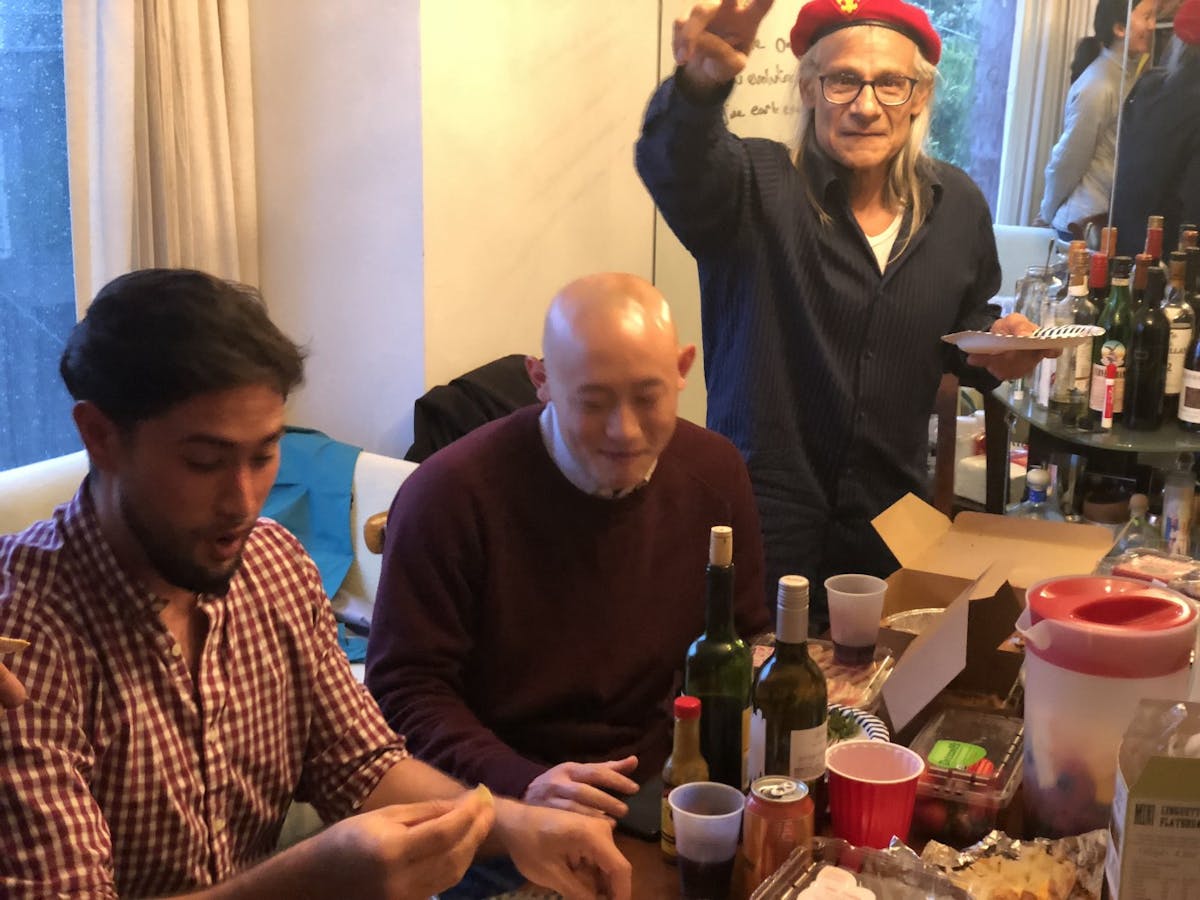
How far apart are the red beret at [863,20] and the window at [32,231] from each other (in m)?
1.88

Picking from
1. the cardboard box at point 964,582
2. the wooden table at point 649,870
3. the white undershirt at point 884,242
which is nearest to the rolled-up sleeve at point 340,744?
the wooden table at point 649,870

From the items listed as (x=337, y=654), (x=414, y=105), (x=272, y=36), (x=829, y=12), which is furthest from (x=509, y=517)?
(x=272, y=36)

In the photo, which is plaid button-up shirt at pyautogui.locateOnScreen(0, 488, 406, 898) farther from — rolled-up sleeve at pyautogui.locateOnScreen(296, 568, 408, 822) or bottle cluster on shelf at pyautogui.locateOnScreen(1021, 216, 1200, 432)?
Answer: bottle cluster on shelf at pyautogui.locateOnScreen(1021, 216, 1200, 432)

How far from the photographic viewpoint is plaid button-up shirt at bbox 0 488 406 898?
3.40 feet

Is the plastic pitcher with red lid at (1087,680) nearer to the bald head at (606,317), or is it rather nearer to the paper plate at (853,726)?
the paper plate at (853,726)

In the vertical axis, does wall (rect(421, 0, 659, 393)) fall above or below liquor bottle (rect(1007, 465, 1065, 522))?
above

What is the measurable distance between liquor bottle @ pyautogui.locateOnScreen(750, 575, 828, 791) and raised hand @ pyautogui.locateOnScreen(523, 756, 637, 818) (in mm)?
143

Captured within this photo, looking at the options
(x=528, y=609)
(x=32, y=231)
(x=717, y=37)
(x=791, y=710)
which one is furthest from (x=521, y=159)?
(x=791, y=710)

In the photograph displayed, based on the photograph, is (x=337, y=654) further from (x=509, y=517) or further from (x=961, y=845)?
(x=961, y=845)

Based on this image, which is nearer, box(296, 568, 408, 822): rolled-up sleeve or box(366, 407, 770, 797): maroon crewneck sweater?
box(296, 568, 408, 822): rolled-up sleeve

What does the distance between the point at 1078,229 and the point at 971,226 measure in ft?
4.13

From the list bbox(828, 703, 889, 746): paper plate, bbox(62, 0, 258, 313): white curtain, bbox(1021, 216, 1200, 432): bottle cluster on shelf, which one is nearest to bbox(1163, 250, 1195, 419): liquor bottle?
bbox(1021, 216, 1200, 432): bottle cluster on shelf

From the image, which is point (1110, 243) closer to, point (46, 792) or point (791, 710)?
point (791, 710)

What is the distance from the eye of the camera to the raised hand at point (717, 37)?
1.68 m
